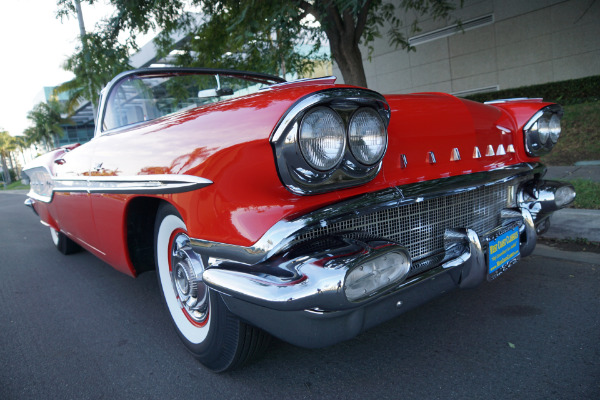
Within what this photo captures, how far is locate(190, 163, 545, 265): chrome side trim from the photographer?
1399 millimetres

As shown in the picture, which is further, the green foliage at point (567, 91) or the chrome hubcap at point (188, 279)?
the green foliage at point (567, 91)

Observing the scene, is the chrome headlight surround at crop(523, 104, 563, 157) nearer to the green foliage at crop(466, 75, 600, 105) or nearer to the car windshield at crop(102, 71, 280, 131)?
the car windshield at crop(102, 71, 280, 131)

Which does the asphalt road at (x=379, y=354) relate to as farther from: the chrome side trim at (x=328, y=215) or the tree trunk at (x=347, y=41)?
the tree trunk at (x=347, y=41)

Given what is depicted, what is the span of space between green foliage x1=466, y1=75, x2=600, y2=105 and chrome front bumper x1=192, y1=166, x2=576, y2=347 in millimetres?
9084

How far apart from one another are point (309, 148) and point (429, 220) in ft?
2.34

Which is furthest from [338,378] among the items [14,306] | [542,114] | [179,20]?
[179,20]

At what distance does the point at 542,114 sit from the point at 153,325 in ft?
8.43

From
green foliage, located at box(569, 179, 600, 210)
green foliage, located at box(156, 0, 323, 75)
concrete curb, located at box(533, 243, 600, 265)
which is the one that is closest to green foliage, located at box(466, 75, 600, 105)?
green foliage, located at box(156, 0, 323, 75)

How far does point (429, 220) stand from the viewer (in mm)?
1806

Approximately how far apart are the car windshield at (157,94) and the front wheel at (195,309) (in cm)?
106

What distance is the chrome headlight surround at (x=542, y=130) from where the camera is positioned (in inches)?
92.7

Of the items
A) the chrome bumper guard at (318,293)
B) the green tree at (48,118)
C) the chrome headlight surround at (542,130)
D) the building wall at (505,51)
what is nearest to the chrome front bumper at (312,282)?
the chrome bumper guard at (318,293)

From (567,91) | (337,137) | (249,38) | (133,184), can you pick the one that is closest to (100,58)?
(249,38)

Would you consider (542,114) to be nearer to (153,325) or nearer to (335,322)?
(335,322)
